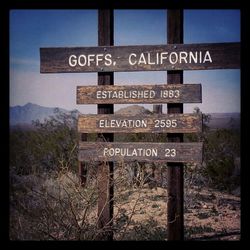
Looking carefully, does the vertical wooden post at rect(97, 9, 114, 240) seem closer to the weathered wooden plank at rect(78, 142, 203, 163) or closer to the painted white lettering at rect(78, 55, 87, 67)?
the weathered wooden plank at rect(78, 142, 203, 163)

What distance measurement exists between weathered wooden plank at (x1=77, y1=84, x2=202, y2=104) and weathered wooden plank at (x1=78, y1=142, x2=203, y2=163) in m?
0.56

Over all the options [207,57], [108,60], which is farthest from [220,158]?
[108,60]

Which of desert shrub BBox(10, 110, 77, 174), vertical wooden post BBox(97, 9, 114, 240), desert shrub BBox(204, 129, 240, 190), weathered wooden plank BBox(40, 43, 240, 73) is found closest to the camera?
weathered wooden plank BBox(40, 43, 240, 73)

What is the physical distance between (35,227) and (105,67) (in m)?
2.33

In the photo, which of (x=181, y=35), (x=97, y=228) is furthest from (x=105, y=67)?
(x=97, y=228)

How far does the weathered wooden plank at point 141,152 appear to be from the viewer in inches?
196

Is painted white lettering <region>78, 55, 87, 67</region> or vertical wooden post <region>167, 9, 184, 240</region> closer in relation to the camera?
vertical wooden post <region>167, 9, 184, 240</region>

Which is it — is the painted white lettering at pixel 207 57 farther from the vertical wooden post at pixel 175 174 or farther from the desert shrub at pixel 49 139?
the desert shrub at pixel 49 139

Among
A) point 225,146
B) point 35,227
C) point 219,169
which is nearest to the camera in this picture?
point 35,227

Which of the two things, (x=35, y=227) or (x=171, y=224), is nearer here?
(x=171, y=224)

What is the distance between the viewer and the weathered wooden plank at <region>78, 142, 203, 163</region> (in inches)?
196

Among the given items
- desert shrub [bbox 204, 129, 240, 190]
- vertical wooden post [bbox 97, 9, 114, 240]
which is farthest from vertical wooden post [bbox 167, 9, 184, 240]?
desert shrub [bbox 204, 129, 240, 190]
